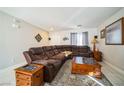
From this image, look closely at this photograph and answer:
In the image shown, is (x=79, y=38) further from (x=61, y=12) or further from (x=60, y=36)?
(x=61, y=12)

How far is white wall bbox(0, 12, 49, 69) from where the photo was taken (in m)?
3.37

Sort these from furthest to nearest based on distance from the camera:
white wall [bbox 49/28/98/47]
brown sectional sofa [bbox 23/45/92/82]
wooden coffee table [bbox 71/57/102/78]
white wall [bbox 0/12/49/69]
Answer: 1. white wall [bbox 49/28/98/47]
2. white wall [bbox 0/12/49/69]
3. wooden coffee table [bbox 71/57/102/78]
4. brown sectional sofa [bbox 23/45/92/82]

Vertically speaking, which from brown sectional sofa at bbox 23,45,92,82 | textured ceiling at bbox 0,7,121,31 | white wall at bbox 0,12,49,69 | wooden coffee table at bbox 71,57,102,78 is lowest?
wooden coffee table at bbox 71,57,102,78

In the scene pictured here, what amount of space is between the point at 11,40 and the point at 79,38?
15.4 ft

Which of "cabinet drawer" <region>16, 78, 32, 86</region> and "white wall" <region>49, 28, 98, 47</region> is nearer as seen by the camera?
"cabinet drawer" <region>16, 78, 32, 86</region>

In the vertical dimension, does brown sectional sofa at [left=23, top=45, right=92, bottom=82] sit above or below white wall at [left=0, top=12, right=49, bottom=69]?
below

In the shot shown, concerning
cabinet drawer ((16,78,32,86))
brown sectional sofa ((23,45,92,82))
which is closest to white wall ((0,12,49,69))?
brown sectional sofa ((23,45,92,82))

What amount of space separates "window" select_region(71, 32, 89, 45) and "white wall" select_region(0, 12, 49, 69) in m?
3.44

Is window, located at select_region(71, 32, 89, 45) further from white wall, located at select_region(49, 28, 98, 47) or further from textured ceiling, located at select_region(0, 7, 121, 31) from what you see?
textured ceiling, located at select_region(0, 7, 121, 31)

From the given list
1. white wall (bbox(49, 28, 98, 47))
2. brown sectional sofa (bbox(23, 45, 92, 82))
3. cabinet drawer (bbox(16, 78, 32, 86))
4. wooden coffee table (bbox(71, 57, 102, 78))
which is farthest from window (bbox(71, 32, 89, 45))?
cabinet drawer (bbox(16, 78, 32, 86))

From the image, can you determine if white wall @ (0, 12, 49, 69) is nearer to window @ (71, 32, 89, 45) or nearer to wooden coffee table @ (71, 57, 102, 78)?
wooden coffee table @ (71, 57, 102, 78)

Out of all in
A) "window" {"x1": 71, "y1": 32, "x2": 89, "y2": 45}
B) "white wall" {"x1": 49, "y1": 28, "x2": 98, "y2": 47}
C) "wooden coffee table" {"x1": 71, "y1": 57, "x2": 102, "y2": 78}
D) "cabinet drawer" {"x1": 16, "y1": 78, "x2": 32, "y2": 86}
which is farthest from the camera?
"window" {"x1": 71, "y1": 32, "x2": 89, "y2": 45}

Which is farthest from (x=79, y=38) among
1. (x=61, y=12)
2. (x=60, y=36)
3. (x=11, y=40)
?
(x=11, y=40)

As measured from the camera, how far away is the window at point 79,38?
676cm
